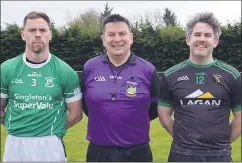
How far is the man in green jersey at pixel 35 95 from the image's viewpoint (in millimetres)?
3914

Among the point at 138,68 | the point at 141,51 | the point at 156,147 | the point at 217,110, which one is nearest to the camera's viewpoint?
the point at 217,110

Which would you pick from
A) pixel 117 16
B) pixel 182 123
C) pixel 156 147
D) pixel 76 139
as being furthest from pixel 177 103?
pixel 76 139

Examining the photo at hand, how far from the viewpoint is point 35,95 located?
3910mm

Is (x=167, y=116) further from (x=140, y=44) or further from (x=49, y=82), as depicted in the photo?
(x=140, y=44)

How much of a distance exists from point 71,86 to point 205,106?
1326 millimetres

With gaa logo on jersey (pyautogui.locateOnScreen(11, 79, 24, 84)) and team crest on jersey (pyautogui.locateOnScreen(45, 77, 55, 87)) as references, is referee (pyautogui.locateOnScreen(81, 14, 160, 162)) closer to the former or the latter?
team crest on jersey (pyautogui.locateOnScreen(45, 77, 55, 87))

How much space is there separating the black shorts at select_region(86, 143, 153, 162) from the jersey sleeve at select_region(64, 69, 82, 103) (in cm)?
54

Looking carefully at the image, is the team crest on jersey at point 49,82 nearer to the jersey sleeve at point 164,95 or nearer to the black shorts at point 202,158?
the jersey sleeve at point 164,95

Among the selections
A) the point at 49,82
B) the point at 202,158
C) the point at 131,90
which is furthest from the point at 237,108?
the point at 49,82

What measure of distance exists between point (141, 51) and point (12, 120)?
59.5 ft

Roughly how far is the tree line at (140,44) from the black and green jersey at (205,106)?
16954 millimetres

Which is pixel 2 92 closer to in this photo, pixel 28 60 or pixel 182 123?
pixel 28 60

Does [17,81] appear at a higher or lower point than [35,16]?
lower

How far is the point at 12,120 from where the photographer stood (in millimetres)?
3982
